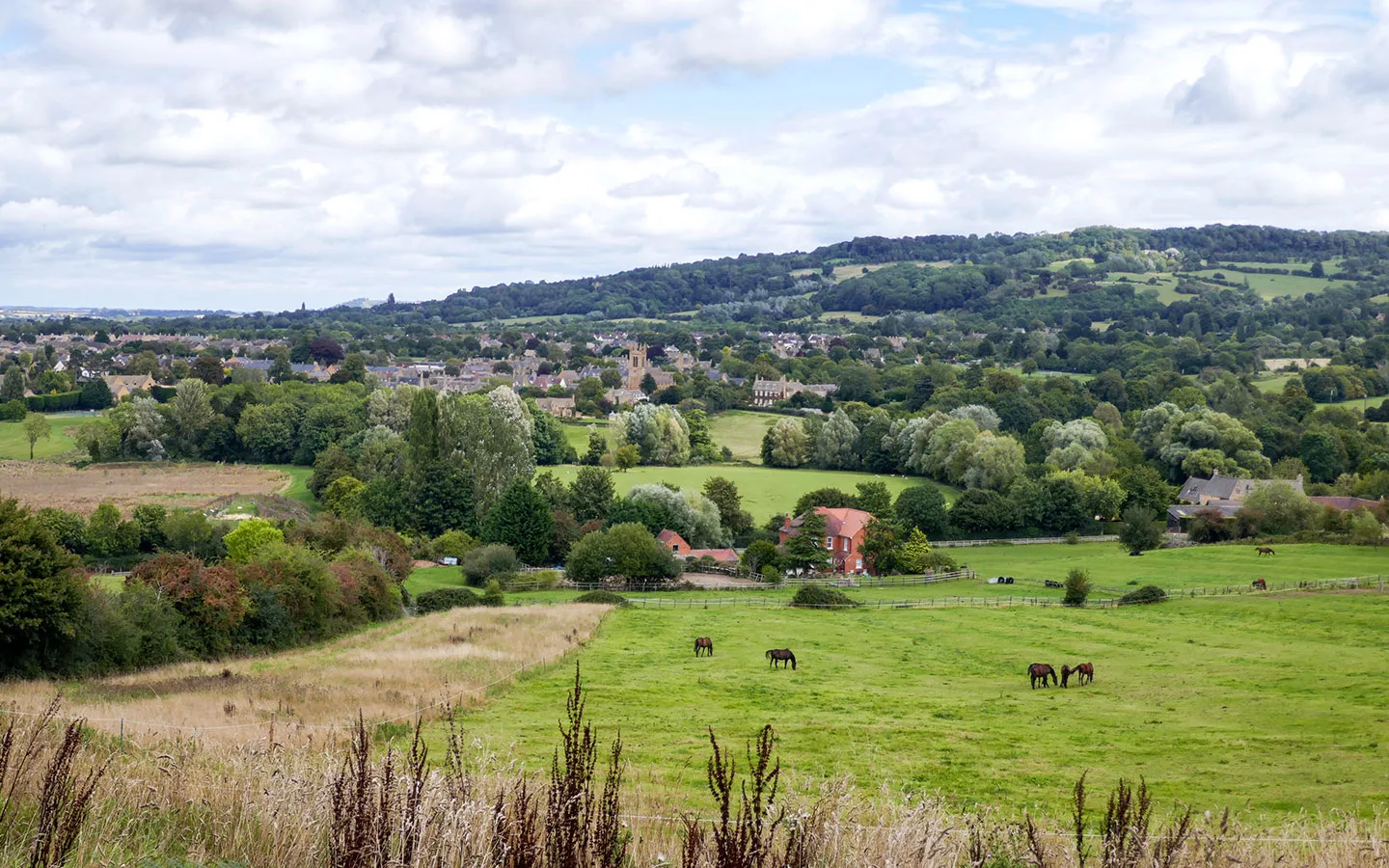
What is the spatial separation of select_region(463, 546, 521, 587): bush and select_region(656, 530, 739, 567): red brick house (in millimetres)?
8391

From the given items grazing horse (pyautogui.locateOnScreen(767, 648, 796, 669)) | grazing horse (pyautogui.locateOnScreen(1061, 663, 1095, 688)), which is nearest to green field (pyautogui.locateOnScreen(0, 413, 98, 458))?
grazing horse (pyautogui.locateOnScreen(767, 648, 796, 669))

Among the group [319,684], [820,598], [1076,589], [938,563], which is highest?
[319,684]

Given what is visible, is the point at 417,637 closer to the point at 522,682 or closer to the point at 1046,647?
the point at 522,682

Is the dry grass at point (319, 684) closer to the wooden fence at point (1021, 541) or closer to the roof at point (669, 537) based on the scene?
the roof at point (669, 537)

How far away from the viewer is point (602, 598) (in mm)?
49344

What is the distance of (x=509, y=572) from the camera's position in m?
54.9

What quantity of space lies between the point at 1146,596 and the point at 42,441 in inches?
3509

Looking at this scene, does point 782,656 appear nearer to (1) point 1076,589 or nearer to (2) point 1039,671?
(2) point 1039,671

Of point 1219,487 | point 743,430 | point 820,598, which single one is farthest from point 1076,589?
point 743,430

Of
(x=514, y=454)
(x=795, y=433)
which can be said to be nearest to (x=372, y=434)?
(x=514, y=454)

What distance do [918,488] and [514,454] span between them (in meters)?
24.0

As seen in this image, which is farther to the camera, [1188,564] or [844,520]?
[844,520]

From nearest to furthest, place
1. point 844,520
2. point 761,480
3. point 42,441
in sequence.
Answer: point 844,520, point 761,480, point 42,441

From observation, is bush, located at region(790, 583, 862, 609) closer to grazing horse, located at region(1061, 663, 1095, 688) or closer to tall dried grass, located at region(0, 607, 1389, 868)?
grazing horse, located at region(1061, 663, 1095, 688)
